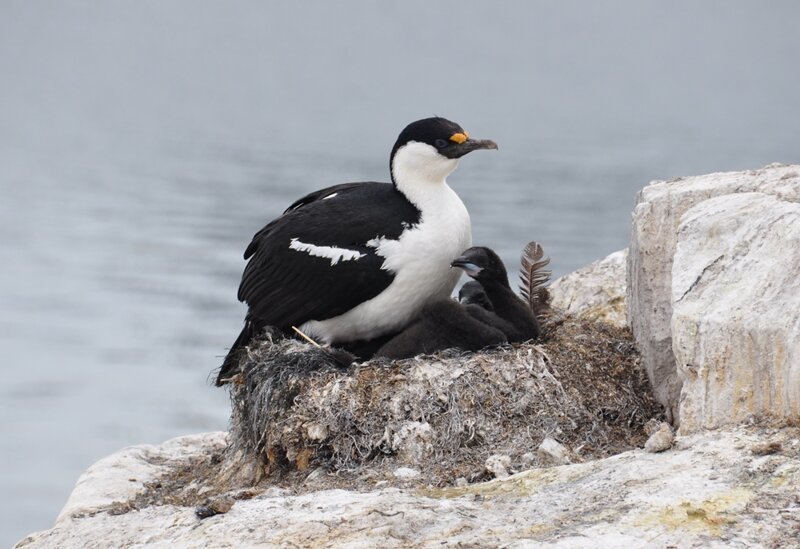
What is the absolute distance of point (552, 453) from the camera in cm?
576

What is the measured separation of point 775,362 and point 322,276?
3170mm

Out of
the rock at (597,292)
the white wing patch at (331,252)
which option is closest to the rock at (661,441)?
the white wing patch at (331,252)

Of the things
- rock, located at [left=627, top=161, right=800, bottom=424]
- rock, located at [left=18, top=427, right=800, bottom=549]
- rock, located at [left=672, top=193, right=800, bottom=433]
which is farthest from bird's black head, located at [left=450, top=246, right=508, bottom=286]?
rock, located at [left=18, top=427, right=800, bottom=549]

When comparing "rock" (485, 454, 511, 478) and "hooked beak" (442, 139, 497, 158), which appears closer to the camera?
"rock" (485, 454, 511, 478)

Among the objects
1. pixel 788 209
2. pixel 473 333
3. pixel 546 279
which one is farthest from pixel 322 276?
pixel 788 209

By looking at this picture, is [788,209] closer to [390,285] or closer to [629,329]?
[629,329]

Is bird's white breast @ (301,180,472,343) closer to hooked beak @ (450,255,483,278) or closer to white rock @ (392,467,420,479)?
hooked beak @ (450,255,483,278)

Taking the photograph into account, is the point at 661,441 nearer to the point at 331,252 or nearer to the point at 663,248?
the point at 663,248

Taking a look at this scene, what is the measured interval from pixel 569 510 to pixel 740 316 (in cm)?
111

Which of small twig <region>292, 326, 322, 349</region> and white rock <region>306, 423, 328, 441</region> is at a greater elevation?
small twig <region>292, 326, 322, 349</region>

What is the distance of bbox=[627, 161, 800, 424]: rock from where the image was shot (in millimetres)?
5977

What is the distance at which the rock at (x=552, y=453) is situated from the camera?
5723 mm

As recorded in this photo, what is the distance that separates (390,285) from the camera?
23.5ft

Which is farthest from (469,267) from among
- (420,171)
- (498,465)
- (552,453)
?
(498,465)
